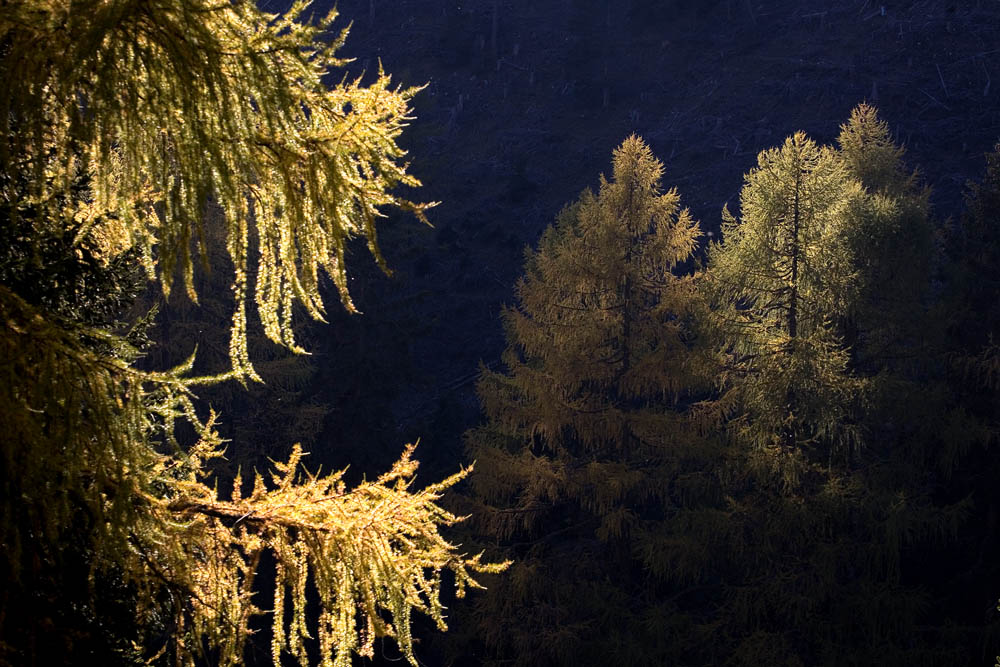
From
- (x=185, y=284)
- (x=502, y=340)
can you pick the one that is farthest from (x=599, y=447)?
(x=502, y=340)

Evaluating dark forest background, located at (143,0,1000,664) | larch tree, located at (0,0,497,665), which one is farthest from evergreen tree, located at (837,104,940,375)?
larch tree, located at (0,0,497,665)

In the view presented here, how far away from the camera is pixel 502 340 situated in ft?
110

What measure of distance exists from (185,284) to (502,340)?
101 feet

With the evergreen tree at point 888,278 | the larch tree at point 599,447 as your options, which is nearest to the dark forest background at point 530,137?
the larch tree at point 599,447

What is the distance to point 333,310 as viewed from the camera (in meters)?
24.3

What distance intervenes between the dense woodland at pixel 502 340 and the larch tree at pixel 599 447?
78 mm

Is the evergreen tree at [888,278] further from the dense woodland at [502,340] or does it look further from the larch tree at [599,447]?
the larch tree at [599,447]

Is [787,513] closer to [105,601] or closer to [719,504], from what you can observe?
[719,504]

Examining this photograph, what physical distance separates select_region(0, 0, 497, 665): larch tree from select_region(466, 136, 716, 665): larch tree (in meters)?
12.7

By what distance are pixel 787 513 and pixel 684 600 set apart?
5.01 meters

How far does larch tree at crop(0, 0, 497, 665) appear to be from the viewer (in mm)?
2459

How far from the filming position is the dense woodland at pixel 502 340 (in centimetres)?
256

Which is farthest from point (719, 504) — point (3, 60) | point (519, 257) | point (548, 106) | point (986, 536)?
point (548, 106)

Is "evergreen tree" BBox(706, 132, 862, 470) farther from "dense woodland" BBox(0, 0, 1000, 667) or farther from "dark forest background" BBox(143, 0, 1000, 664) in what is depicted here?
"dark forest background" BBox(143, 0, 1000, 664)
